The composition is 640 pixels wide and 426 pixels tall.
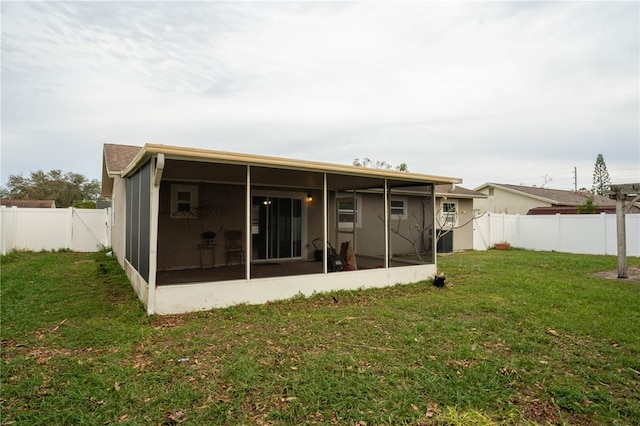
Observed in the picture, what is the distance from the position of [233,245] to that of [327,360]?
6320 millimetres

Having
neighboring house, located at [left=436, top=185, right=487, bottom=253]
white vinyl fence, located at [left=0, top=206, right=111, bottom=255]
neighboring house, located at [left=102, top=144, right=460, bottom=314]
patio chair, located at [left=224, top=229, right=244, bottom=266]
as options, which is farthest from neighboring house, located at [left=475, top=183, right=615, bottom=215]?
white vinyl fence, located at [left=0, top=206, right=111, bottom=255]

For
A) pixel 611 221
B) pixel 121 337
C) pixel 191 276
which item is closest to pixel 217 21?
pixel 191 276

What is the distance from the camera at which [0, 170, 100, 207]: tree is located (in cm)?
3322

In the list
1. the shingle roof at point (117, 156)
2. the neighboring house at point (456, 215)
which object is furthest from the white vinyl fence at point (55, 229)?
the neighboring house at point (456, 215)

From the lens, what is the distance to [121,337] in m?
4.33

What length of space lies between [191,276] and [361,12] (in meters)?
7.56

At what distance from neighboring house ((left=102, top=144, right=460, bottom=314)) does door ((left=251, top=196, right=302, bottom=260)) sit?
3 cm

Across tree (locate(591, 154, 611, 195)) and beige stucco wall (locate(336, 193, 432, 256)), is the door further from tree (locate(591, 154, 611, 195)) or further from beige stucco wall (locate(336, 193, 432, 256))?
tree (locate(591, 154, 611, 195))

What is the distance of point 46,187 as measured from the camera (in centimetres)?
3362

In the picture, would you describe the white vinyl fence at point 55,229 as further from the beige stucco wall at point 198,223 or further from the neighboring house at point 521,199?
the neighboring house at point 521,199

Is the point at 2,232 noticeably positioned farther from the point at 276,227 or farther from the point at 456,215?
the point at 456,215

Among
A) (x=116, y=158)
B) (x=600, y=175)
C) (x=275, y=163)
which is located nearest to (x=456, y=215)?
(x=275, y=163)

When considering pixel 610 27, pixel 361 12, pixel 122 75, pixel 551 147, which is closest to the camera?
pixel 610 27

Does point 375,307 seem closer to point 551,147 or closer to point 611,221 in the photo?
point 611,221
